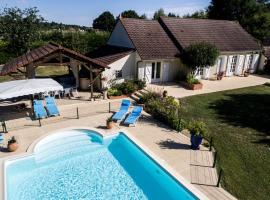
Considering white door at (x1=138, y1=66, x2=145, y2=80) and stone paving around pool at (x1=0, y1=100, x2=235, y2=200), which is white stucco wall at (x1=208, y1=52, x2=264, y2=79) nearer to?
white door at (x1=138, y1=66, x2=145, y2=80)

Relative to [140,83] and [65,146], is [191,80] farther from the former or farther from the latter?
[65,146]

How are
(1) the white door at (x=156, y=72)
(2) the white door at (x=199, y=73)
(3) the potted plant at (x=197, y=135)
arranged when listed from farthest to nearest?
(2) the white door at (x=199, y=73)
(1) the white door at (x=156, y=72)
(3) the potted plant at (x=197, y=135)

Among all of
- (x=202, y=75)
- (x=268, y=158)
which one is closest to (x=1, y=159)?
(x=268, y=158)

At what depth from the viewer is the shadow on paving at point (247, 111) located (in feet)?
52.7

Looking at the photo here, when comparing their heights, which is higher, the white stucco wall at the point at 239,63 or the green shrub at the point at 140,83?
the white stucco wall at the point at 239,63

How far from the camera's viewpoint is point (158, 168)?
37.6ft

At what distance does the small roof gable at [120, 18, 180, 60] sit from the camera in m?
23.9

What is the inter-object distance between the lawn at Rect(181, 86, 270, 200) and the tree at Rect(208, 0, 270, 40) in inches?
959

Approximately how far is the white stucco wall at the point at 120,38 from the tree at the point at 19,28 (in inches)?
482

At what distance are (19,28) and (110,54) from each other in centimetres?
1492

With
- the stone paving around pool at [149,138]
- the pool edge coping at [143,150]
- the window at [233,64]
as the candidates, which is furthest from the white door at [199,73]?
the pool edge coping at [143,150]

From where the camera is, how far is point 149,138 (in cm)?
1427

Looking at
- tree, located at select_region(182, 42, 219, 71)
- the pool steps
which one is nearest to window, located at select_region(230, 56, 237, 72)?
tree, located at select_region(182, 42, 219, 71)

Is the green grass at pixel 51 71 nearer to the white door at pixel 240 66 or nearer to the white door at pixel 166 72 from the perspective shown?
the white door at pixel 166 72
